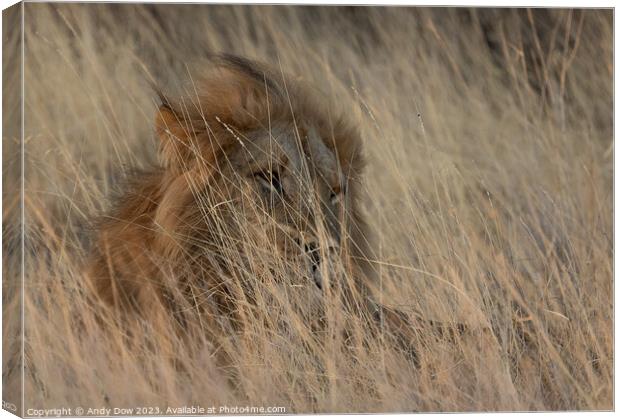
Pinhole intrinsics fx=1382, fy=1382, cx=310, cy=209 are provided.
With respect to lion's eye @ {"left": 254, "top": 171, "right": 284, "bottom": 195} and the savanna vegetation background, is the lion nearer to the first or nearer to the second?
lion's eye @ {"left": 254, "top": 171, "right": 284, "bottom": 195}

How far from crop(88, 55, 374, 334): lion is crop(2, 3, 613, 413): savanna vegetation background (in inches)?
5.1

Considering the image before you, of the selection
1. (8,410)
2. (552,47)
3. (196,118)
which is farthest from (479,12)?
(8,410)

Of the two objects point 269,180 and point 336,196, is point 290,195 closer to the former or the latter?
point 269,180

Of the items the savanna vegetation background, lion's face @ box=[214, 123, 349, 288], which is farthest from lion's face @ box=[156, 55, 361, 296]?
the savanna vegetation background

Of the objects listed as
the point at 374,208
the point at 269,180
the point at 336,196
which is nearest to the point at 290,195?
the point at 269,180

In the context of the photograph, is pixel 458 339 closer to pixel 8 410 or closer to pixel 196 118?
pixel 196 118

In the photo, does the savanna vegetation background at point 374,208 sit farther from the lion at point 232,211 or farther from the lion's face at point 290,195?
the lion's face at point 290,195

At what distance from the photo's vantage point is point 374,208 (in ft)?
23.5

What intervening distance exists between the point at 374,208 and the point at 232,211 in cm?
121

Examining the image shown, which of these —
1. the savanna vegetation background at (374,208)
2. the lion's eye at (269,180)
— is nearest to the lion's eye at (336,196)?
the lion's eye at (269,180)

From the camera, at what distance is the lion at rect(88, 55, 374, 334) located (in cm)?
611

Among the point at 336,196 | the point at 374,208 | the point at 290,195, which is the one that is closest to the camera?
the point at 290,195

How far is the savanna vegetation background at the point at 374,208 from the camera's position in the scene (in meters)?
6.16

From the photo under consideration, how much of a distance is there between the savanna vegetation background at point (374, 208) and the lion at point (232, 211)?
129 millimetres
